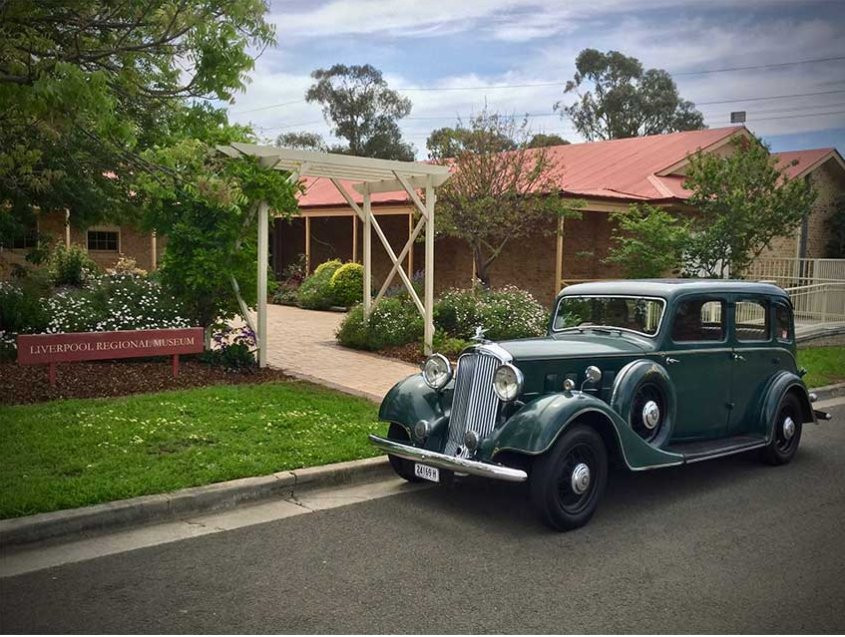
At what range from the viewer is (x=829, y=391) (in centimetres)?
1102

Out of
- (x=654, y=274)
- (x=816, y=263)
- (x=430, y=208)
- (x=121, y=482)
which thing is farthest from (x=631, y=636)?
(x=816, y=263)

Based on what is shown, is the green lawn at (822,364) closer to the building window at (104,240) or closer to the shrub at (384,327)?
the shrub at (384,327)

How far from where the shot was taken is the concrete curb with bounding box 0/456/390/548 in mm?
4883

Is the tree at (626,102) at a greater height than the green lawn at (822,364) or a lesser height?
greater

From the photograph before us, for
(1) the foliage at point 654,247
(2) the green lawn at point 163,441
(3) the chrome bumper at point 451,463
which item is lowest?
(2) the green lawn at point 163,441

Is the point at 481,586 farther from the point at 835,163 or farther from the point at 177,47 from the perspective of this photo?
the point at 835,163

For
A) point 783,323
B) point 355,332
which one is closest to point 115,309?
point 355,332

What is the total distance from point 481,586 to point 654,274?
1175cm

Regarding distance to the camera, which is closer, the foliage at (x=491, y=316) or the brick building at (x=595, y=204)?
the foliage at (x=491, y=316)

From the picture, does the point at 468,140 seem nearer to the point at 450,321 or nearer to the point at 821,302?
the point at 450,321

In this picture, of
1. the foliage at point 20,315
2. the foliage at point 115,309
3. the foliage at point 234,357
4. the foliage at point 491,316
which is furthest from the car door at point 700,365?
the foliage at point 20,315

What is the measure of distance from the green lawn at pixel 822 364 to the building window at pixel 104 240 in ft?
62.6

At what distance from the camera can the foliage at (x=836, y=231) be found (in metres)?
22.9

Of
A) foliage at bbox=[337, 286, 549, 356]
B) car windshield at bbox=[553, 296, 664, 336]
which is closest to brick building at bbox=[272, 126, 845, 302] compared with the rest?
foliage at bbox=[337, 286, 549, 356]
